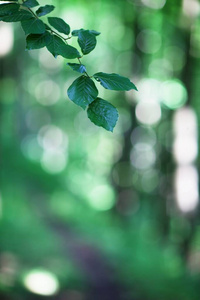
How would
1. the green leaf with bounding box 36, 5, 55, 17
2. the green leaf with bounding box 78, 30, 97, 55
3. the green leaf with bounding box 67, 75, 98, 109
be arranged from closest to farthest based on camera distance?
the green leaf with bounding box 67, 75, 98, 109 → the green leaf with bounding box 78, 30, 97, 55 → the green leaf with bounding box 36, 5, 55, 17

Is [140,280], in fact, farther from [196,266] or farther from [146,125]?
[146,125]

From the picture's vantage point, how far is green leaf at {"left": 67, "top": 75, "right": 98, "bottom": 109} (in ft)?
3.25

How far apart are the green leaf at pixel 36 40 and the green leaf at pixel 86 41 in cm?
11

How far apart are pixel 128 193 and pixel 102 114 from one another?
777 cm

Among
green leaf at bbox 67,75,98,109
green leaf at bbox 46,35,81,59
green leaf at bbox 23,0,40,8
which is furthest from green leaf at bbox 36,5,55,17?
green leaf at bbox 67,75,98,109

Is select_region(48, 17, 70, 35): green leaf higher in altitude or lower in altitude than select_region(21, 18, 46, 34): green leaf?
higher

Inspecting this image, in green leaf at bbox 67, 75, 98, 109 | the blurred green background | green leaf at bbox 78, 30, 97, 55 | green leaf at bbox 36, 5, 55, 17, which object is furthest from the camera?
the blurred green background

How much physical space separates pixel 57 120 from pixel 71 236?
10.7 m

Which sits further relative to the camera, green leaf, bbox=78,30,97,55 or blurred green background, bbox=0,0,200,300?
blurred green background, bbox=0,0,200,300

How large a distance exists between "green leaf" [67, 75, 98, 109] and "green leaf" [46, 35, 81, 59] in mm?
109

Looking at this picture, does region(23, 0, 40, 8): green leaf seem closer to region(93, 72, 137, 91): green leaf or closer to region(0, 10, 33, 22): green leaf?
region(0, 10, 33, 22): green leaf

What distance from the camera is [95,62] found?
13.0m

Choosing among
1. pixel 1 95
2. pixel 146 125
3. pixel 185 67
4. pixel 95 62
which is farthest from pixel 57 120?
pixel 185 67

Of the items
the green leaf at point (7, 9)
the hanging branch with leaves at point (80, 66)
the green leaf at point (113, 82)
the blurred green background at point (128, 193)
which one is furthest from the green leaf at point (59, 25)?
the blurred green background at point (128, 193)
